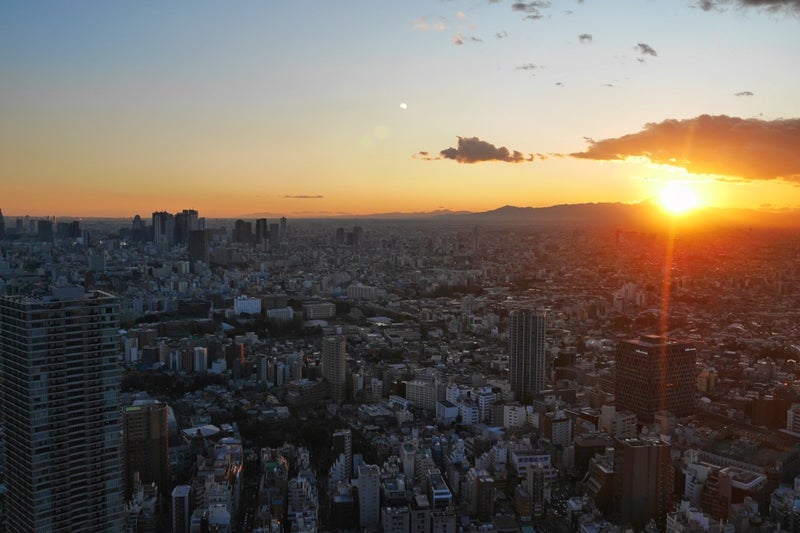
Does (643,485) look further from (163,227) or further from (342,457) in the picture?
(163,227)

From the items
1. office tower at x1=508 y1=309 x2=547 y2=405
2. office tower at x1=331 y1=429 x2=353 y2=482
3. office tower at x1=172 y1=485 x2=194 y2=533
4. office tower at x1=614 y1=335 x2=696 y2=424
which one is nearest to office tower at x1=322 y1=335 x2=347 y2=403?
office tower at x1=508 y1=309 x2=547 y2=405

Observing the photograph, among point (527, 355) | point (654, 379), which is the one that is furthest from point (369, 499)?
point (527, 355)

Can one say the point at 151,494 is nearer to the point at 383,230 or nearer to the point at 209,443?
the point at 209,443

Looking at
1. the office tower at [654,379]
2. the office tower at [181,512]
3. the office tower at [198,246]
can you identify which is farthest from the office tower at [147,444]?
the office tower at [198,246]

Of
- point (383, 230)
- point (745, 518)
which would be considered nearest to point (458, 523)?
point (745, 518)

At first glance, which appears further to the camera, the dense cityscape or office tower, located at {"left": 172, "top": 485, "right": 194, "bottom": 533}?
office tower, located at {"left": 172, "top": 485, "right": 194, "bottom": 533}

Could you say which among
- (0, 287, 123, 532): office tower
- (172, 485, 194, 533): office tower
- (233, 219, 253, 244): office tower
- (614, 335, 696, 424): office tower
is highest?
(233, 219, 253, 244): office tower

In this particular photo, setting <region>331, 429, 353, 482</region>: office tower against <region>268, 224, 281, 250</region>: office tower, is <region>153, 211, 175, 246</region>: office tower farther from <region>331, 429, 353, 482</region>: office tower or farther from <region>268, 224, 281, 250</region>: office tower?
<region>331, 429, 353, 482</region>: office tower
